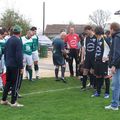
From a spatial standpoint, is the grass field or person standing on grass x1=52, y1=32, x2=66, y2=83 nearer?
the grass field

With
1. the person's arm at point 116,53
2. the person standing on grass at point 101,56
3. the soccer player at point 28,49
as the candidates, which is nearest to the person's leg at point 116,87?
the person's arm at point 116,53

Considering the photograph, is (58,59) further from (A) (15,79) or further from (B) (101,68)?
(A) (15,79)

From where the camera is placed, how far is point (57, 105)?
35.1ft

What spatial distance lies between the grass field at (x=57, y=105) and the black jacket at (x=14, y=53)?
1.09 meters

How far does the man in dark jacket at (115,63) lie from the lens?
971 centimetres

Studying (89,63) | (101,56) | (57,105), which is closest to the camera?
(57,105)

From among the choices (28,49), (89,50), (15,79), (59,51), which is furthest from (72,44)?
(15,79)

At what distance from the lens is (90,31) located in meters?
12.8

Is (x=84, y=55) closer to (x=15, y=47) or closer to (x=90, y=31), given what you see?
(x=90, y=31)

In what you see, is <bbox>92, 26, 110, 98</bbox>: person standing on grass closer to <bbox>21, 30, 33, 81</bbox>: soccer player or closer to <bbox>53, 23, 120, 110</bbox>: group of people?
<bbox>53, 23, 120, 110</bbox>: group of people

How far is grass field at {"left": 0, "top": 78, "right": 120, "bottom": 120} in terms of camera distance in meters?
9.28

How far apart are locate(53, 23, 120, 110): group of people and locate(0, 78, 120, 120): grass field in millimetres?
479

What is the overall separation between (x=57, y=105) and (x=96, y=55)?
7.18ft

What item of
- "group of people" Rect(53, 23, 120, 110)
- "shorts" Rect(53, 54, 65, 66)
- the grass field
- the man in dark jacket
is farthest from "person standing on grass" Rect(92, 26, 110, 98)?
"shorts" Rect(53, 54, 65, 66)
